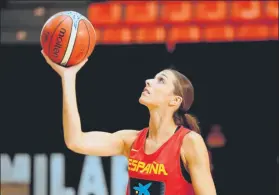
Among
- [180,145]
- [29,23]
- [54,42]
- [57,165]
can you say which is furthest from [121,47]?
[180,145]

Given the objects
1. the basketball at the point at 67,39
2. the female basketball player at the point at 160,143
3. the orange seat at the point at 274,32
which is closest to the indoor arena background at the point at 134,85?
the orange seat at the point at 274,32

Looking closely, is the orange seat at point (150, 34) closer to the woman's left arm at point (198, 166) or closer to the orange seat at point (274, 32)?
the orange seat at point (274, 32)

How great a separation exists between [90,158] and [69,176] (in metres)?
0.24

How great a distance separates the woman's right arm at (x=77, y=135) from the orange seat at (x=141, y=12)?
1867 millimetres

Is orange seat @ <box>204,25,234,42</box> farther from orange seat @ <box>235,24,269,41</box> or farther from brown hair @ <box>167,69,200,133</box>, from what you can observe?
brown hair @ <box>167,69,200,133</box>

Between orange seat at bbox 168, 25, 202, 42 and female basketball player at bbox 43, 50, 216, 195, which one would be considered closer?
female basketball player at bbox 43, 50, 216, 195

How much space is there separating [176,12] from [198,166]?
2.29m

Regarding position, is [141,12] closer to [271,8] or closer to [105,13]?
[105,13]

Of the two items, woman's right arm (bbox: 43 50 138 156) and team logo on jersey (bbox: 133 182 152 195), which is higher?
woman's right arm (bbox: 43 50 138 156)

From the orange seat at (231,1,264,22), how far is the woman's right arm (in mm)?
1974

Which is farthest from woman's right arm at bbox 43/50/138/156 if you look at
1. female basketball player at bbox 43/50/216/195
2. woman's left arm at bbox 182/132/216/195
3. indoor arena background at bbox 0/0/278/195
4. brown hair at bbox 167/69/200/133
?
indoor arena background at bbox 0/0/278/195

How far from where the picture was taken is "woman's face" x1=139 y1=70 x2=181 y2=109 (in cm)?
317

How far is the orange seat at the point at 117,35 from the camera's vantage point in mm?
5086

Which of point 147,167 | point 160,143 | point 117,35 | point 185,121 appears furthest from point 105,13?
→ point 147,167
